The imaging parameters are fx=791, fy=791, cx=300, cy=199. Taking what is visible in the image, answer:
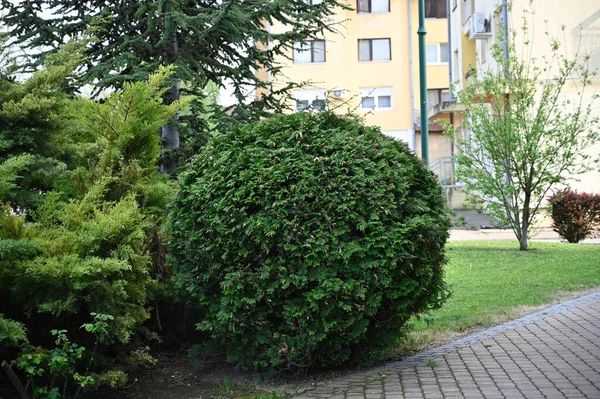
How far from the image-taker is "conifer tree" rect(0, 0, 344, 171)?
434 inches

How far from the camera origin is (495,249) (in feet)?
57.9

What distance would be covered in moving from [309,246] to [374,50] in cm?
4106

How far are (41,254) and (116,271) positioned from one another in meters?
0.58

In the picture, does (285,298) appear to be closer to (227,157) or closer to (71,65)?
(227,157)

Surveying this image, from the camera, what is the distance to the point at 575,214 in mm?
21500

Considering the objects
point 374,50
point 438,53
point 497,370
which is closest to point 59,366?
point 497,370

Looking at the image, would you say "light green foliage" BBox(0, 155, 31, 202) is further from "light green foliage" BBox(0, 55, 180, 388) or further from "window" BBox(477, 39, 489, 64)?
"window" BBox(477, 39, 489, 64)

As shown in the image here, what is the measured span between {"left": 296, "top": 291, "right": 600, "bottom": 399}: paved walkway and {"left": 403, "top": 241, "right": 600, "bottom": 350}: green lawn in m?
0.50

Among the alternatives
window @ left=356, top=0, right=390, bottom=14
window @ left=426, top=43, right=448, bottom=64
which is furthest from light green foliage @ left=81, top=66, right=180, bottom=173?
window @ left=426, top=43, right=448, bottom=64

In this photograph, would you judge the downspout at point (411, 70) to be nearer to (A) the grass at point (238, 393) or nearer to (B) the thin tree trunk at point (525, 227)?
(B) the thin tree trunk at point (525, 227)

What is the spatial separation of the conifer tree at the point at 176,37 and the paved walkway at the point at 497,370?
5.65 metres

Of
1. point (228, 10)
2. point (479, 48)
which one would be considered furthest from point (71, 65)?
point (479, 48)

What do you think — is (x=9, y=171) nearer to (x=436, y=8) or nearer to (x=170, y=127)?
(x=170, y=127)

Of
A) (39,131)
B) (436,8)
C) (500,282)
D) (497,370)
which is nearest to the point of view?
(497,370)
